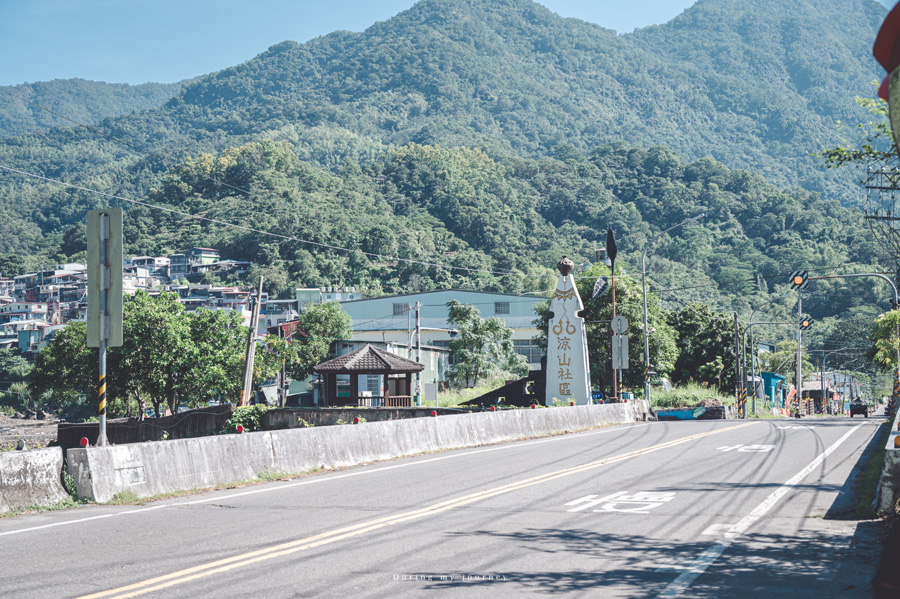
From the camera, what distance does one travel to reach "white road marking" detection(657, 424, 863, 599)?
6984 mm

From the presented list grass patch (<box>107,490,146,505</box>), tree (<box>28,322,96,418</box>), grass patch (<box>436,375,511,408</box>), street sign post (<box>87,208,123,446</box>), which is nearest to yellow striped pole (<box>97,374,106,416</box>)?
street sign post (<box>87,208,123,446</box>)

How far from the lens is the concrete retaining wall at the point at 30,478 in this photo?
36.8 ft

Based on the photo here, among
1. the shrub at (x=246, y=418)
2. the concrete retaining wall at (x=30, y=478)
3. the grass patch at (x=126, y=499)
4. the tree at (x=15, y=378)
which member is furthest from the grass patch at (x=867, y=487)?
the tree at (x=15, y=378)

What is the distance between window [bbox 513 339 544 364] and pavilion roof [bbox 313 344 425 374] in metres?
36.6

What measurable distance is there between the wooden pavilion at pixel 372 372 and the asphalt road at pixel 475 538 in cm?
2929

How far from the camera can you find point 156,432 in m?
44.0

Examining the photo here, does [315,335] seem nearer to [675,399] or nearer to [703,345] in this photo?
[675,399]

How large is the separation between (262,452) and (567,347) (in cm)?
1997

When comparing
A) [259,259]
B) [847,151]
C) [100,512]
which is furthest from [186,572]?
[259,259]

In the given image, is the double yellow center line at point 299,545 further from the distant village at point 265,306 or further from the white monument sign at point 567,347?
the distant village at point 265,306

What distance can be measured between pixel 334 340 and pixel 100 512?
56555 millimetres

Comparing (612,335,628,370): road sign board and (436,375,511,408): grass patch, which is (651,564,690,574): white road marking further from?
(436,375,511,408): grass patch

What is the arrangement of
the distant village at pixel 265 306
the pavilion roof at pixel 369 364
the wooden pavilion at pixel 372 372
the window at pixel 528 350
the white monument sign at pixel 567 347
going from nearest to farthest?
the white monument sign at pixel 567 347
the pavilion roof at pixel 369 364
the wooden pavilion at pixel 372 372
the distant village at pixel 265 306
the window at pixel 528 350

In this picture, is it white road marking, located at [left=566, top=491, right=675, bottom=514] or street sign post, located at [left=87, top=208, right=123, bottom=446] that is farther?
street sign post, located at [left=87, top=208, right=123, bottom=446]
